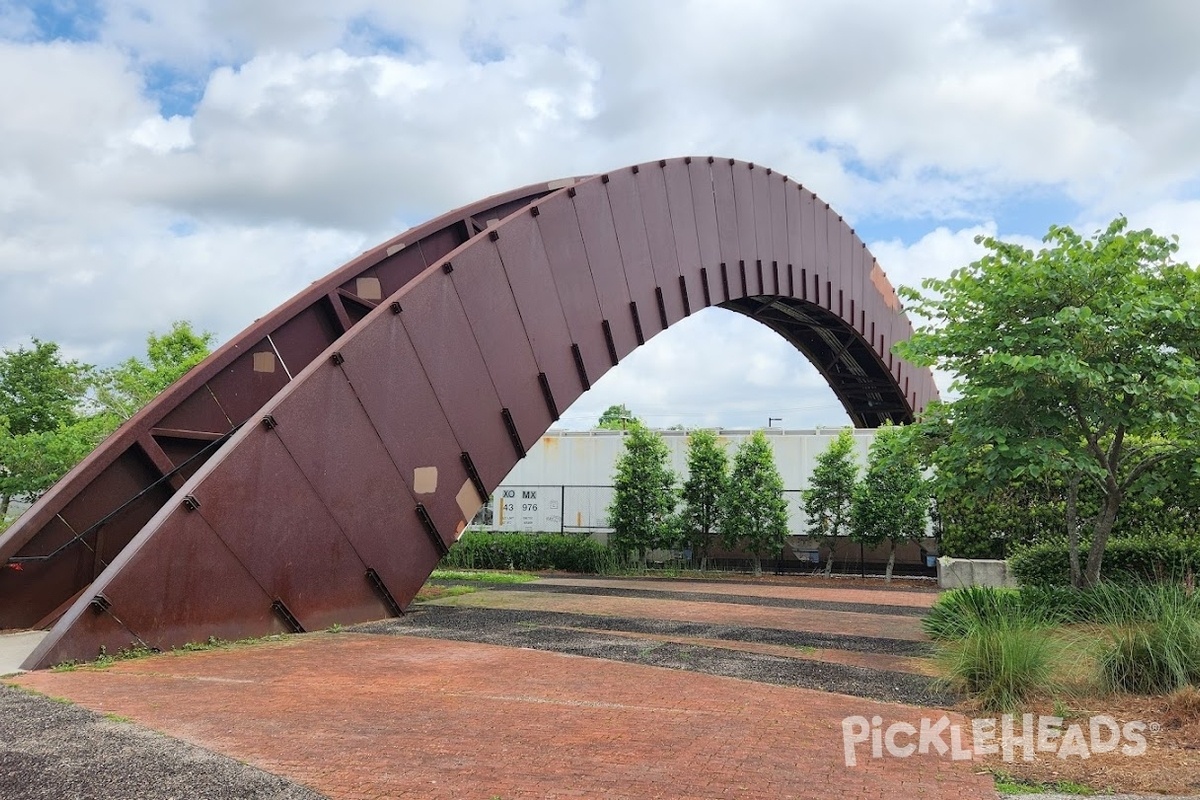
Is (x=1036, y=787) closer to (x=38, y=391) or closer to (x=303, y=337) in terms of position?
(x=303, y=337)

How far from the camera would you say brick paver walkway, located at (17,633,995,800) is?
5551 millimetres

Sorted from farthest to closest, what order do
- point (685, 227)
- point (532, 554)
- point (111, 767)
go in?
point (532, 554) → point (685, 227) → point (111, 767)

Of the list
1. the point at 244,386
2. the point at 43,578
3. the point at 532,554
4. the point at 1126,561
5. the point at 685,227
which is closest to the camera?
the point at 43,578

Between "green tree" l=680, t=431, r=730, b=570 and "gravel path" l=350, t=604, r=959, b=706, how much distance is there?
38.7ft

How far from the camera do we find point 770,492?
2519 cm

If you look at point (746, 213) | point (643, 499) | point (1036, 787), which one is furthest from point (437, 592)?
point (1036, 787)

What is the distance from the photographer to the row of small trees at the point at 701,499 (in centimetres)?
2522

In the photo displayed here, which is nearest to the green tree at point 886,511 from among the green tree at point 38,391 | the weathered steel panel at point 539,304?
the weathered steel panel at point 539,304

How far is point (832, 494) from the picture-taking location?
24.8 meters

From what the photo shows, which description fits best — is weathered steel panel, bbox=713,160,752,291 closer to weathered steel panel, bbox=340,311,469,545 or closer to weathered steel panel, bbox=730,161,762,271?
weathered steel panel, bbox=730,161,762,271

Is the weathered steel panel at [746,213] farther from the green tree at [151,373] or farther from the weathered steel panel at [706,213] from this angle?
the green tree at [151,373]

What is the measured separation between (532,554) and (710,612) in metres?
11.8

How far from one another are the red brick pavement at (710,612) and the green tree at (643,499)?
7.92 m

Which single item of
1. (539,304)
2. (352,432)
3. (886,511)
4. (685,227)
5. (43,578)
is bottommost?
(43,578)
